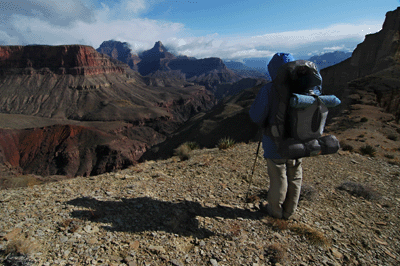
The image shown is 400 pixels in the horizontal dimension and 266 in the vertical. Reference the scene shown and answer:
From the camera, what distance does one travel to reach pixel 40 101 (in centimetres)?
7412

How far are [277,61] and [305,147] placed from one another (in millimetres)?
1271

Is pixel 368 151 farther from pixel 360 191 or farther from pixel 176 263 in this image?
pixel 176 263

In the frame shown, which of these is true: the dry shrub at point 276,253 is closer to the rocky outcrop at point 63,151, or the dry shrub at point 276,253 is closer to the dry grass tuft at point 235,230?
the dry grass tuft at point 235,230

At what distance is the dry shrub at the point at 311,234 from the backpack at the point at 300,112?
113 cm

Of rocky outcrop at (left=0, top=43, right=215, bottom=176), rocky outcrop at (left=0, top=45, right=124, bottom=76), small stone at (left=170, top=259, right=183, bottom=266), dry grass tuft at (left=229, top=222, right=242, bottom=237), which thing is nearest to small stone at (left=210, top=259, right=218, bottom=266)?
small stone at (left=170, top=259, right=183, bottom=266)

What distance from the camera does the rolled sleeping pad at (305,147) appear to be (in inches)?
113

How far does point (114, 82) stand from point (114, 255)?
101853mm

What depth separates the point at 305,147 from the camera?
9.58 ft

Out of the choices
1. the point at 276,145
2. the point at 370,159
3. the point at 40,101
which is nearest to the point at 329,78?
the point at 370,159

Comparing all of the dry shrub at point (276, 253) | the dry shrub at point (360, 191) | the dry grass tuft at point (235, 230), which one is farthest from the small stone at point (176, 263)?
the dry shrub at point (360, 191)

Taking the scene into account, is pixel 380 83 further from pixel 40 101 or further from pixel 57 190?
pixel 40 101

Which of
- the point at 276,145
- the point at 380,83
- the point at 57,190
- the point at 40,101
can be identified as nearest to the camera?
the point at 276,145

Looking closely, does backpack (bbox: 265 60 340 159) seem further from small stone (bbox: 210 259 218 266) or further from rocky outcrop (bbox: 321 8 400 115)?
rocky outcrop (bbox: 321 8 400 115)

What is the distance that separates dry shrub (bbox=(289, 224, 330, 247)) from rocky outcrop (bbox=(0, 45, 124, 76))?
99.3m
